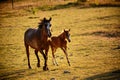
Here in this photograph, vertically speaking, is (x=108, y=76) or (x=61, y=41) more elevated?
(x=61, y=41)

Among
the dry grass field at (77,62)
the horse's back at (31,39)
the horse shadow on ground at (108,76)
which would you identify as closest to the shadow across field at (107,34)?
the dry grass field at (77,62)

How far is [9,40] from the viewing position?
74.7 feet

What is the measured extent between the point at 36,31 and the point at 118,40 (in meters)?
7.78

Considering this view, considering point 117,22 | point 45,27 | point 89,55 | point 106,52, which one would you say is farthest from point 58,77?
point 117,22

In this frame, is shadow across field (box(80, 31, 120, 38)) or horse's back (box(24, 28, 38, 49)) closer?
horse's back (box(24, 28, 38, 49))

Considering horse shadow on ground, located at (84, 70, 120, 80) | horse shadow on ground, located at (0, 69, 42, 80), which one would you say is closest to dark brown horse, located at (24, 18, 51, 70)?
horse shadow on ground, located at (0, 69, 42, 80)

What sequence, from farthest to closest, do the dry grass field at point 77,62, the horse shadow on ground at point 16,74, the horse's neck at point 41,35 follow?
1. the horse's neck at point 41,35
2. the horse shadow on ground at point 16,74
3. the dry grass field at point 77,62

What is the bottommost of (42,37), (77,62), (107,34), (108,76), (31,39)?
(107,34)

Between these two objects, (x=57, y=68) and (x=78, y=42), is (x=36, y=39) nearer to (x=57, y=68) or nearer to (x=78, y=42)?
(x=57, y=68)

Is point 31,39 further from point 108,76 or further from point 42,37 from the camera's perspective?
point 108,76

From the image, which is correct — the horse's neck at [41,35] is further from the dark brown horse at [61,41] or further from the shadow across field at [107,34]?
the shadow across field at [107,34]

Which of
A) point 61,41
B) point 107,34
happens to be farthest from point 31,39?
point 107,34

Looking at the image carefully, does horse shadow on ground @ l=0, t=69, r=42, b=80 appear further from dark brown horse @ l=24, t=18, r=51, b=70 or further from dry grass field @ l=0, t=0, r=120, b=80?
dark brown horse @ l=24, t=18, r=51, b=70

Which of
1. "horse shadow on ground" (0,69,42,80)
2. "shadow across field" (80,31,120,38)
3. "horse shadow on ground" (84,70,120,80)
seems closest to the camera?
"horse shadow on ground" (84,70,120,80)
